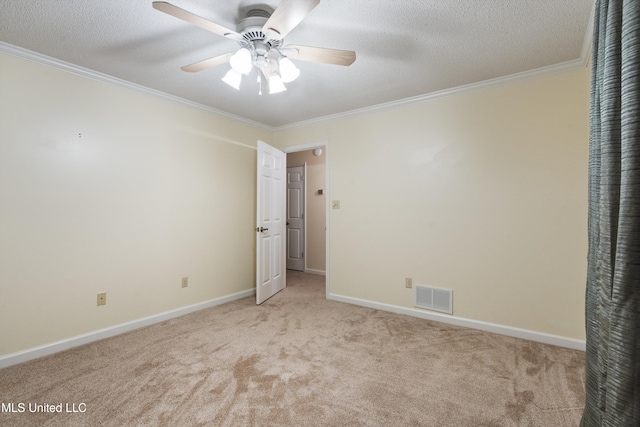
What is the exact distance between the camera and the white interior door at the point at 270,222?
146 inches

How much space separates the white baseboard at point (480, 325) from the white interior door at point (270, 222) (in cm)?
104

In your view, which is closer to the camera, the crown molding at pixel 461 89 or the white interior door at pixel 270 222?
the crown molding at pixel 461 89

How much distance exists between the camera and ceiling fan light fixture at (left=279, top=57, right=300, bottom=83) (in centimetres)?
190

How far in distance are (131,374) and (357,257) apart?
2.51 metres

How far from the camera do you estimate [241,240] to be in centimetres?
399

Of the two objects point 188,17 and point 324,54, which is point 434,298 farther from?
point 188,17

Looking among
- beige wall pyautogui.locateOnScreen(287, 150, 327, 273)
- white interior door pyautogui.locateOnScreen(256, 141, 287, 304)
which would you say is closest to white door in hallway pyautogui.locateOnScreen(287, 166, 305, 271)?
beige wall pyautogui.locateOnScreen(287, 150, 327, 273)

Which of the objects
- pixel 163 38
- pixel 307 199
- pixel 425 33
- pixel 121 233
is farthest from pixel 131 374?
pixel 307 199

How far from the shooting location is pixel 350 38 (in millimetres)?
2125

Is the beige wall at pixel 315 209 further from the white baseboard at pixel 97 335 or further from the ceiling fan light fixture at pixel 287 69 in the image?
the ceiling fan light fixture at pixel 287 69

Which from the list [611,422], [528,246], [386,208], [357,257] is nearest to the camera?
[611,422]

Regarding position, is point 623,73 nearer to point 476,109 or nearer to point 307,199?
point 476,109

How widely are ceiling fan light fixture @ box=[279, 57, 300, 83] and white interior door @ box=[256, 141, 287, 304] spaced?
178 cm

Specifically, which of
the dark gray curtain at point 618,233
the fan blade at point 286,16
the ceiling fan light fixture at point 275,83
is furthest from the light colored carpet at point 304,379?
the fan blade at point 286,16
